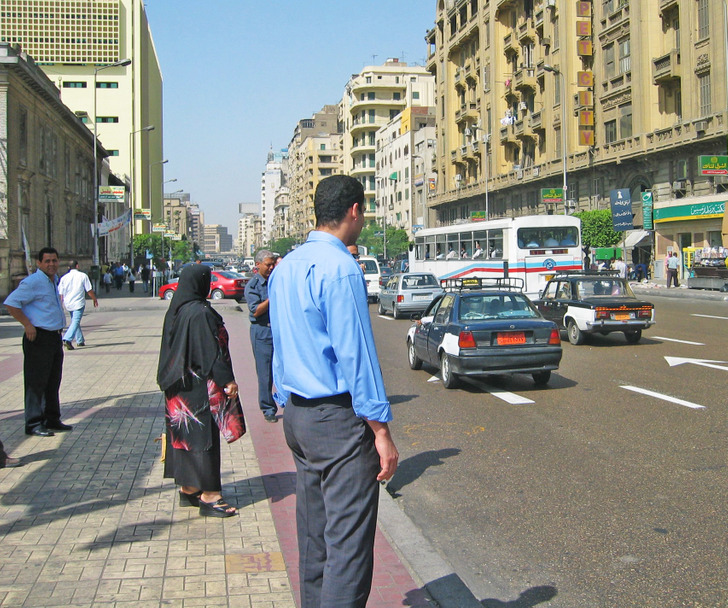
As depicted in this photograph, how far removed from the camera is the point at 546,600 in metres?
4.12

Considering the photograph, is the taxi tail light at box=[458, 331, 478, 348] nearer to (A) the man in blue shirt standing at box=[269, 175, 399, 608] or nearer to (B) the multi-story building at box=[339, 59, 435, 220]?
(A) the man in blue shirt standing at box=[269, 175, 399, 608]

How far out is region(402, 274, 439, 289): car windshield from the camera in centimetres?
2511

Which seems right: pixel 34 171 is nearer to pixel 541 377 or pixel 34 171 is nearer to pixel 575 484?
pixel 541 377

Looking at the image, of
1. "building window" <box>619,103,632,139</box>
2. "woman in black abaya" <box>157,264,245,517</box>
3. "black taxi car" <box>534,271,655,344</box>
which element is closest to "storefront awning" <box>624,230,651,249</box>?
"building window" <box>619,103,632,139</box>

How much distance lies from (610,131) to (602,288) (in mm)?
33283

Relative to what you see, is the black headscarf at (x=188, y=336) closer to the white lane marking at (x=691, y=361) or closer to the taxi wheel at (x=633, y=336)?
the white lane marking at (x=691, y=361)

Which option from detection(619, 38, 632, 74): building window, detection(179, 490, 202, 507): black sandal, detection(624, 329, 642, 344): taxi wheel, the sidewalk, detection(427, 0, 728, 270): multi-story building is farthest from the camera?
detection(619, 38, 632, 74): building window

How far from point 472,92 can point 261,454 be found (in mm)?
65164

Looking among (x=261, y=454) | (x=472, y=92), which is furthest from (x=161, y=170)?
(x=261, y=454)

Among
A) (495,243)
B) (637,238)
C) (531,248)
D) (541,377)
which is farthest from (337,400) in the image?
(637,238)

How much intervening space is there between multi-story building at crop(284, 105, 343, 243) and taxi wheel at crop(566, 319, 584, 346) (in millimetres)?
118943

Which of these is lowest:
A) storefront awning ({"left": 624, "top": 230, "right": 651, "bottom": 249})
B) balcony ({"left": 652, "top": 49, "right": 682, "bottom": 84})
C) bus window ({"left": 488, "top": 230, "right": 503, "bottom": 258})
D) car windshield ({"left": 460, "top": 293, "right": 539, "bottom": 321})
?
car windshield ({"left": 460, "top": 293, "right": 539, "bottom": 321})

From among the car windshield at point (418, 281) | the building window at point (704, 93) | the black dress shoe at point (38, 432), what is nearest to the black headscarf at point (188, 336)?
the black dress shoe at point (38, 432)

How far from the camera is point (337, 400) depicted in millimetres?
3090
